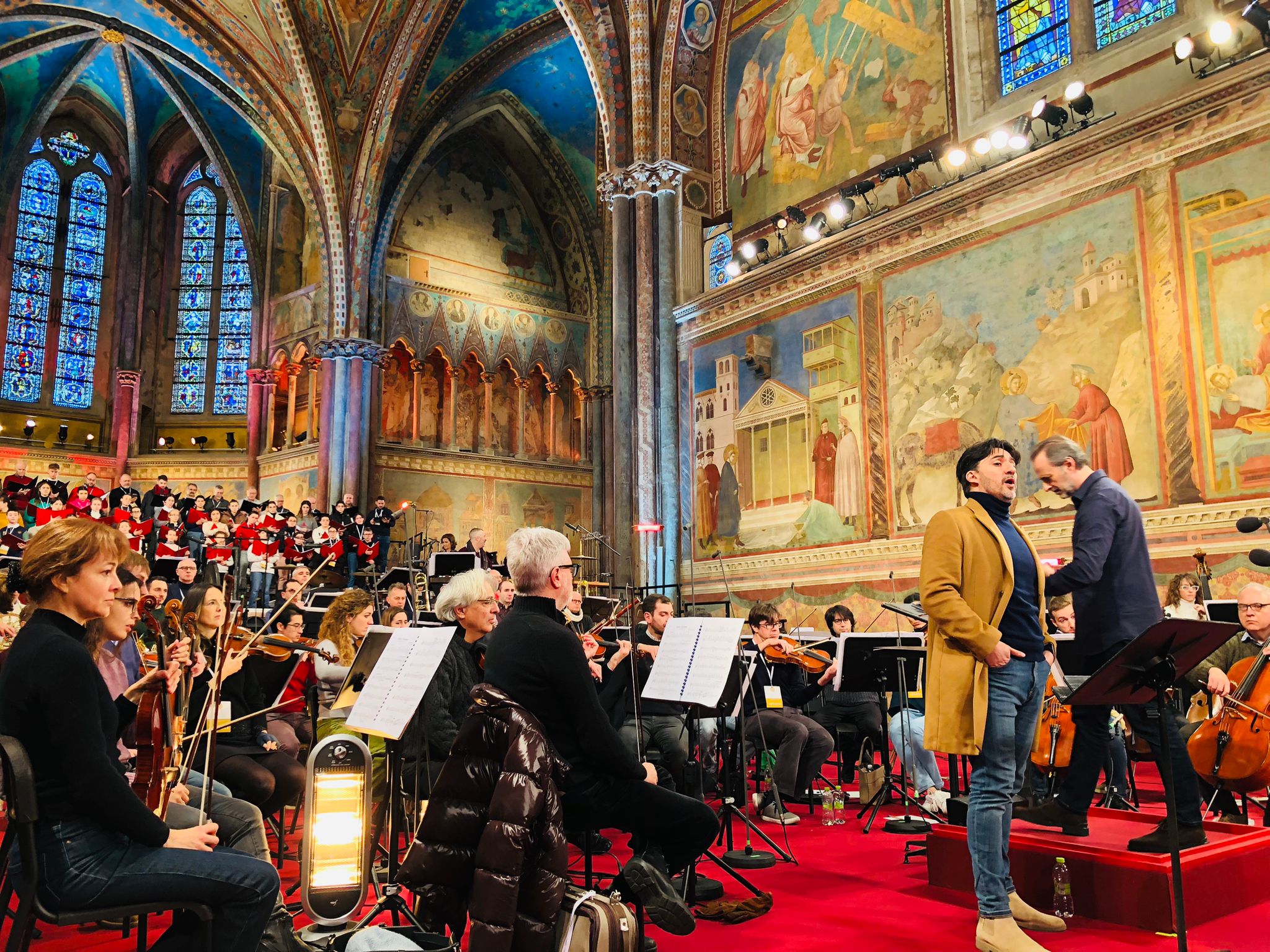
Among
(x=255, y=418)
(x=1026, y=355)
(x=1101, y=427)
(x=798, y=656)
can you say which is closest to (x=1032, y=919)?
(x=798, y=656)

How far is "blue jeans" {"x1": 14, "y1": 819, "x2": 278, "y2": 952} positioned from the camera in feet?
8.65

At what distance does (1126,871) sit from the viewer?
405 cm

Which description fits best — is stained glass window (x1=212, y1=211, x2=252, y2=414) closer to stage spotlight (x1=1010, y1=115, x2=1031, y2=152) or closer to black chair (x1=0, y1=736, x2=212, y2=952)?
stage spotlight (x1=1010, y1=115, x2=1031, y2=152)

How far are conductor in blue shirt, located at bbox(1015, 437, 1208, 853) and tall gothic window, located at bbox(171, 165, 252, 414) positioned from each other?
79.5 ft

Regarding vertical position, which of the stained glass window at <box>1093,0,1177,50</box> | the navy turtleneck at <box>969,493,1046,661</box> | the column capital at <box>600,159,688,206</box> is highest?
the column capital at <box>600,159,688,206</box>

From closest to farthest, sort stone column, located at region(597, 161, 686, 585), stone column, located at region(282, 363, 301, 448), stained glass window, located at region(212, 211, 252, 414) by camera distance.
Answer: stone column, located at region(597, 161, 686, 585) → stone column, located at region(282, 363, 301, 448) → stained glass window, located at region(212, 211, 252, 414)

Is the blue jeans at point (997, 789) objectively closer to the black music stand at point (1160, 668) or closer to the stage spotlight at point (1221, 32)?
the black music stand at point (1160, 668)

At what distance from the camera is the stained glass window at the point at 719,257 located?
15.9m

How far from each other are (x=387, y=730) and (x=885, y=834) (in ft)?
11.9

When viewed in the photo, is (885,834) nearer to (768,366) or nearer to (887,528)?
(887,528)

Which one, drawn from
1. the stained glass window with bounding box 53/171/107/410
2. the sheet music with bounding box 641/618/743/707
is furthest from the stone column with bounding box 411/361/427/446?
the sheet music with bounding box 641/618/743/707

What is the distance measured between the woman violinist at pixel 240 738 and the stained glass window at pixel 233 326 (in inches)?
859

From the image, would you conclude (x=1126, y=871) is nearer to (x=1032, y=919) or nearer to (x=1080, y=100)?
(x=1032, y=919)

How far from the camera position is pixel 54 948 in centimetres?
401
